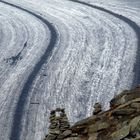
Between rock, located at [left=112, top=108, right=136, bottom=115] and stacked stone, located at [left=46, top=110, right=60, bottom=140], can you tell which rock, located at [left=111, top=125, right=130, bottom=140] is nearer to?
rock, located at [left=112, top=108, right=136, bottom=115]

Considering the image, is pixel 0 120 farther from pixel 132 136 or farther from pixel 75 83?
pixel 132 136

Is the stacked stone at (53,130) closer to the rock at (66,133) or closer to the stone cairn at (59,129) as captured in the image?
the stone cairn at (59,129)

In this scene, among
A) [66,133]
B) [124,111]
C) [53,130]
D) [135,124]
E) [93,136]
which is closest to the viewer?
[135,124]

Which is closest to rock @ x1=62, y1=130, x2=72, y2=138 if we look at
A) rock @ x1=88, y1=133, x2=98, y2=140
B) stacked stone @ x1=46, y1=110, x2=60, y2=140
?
stacked stone @ x1=46, y1=110, x2=60, y2=140

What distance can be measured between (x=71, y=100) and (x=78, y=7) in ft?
21.3

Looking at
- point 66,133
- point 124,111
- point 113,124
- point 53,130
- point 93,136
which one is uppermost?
point 124,111

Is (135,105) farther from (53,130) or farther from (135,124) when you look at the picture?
(53,130)

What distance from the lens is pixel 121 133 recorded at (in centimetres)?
452

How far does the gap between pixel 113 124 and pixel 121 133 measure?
1.30ft

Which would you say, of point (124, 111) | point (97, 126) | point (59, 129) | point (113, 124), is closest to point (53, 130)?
point (59, 129)

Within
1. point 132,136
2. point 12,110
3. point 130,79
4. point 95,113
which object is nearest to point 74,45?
point 130,79

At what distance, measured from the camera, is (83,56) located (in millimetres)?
10414

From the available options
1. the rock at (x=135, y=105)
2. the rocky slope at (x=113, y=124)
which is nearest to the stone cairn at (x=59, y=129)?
the rocky slope at (x=113, y=124)

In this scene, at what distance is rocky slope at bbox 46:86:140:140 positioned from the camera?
180 inches
